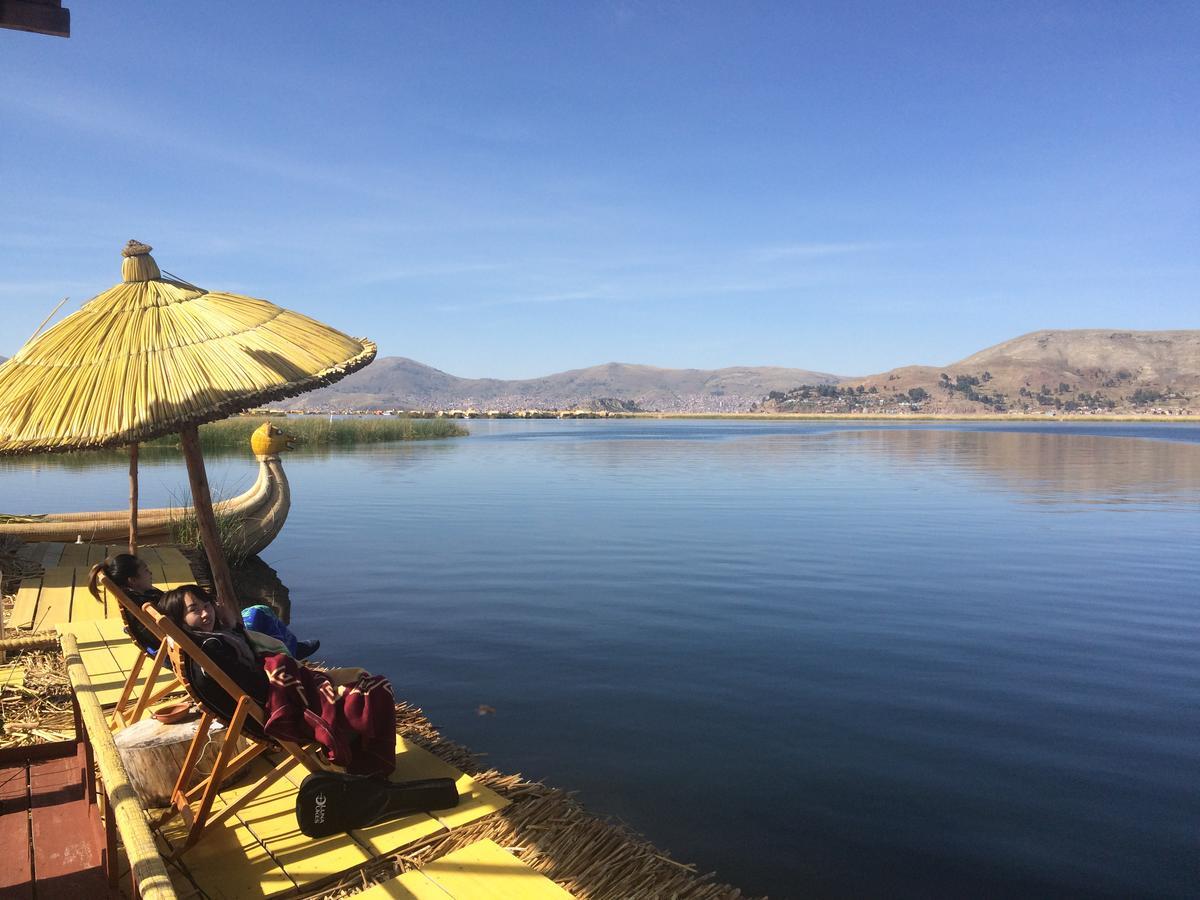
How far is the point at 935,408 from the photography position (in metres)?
196

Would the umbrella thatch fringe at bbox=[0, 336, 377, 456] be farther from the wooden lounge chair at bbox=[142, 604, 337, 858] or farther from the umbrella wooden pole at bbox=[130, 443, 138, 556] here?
the umbrella wooden pole at bbox=[130, 443, 138, 556]

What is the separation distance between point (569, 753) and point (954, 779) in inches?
113

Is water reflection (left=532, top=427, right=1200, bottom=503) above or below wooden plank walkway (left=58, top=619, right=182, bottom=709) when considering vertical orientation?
below

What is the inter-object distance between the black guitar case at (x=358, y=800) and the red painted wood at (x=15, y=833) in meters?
1.04

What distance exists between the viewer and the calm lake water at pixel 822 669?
17.7 feet

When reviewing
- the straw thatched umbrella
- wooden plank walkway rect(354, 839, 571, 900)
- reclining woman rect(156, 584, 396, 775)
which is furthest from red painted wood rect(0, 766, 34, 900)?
wooden plank walkway rect(354, 839, 571, 900)

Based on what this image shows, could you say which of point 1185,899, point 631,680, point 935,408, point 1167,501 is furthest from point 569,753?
point 935,408

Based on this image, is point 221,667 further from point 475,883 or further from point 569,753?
point 569,753

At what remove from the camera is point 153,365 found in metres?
4.31

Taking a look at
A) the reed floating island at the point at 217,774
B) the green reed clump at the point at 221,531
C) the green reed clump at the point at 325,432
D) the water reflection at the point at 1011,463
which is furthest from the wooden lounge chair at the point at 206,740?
the green reed clump at the point at 325,432

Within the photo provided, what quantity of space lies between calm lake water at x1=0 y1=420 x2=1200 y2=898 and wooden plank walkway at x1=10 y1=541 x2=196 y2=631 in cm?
191

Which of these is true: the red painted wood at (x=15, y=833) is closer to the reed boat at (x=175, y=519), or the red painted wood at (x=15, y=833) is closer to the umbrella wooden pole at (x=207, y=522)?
the umbrella wooden pole at (x=207, y=522)

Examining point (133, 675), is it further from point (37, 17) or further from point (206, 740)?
point (37, 17)

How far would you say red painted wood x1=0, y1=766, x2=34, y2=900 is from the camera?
327cm
